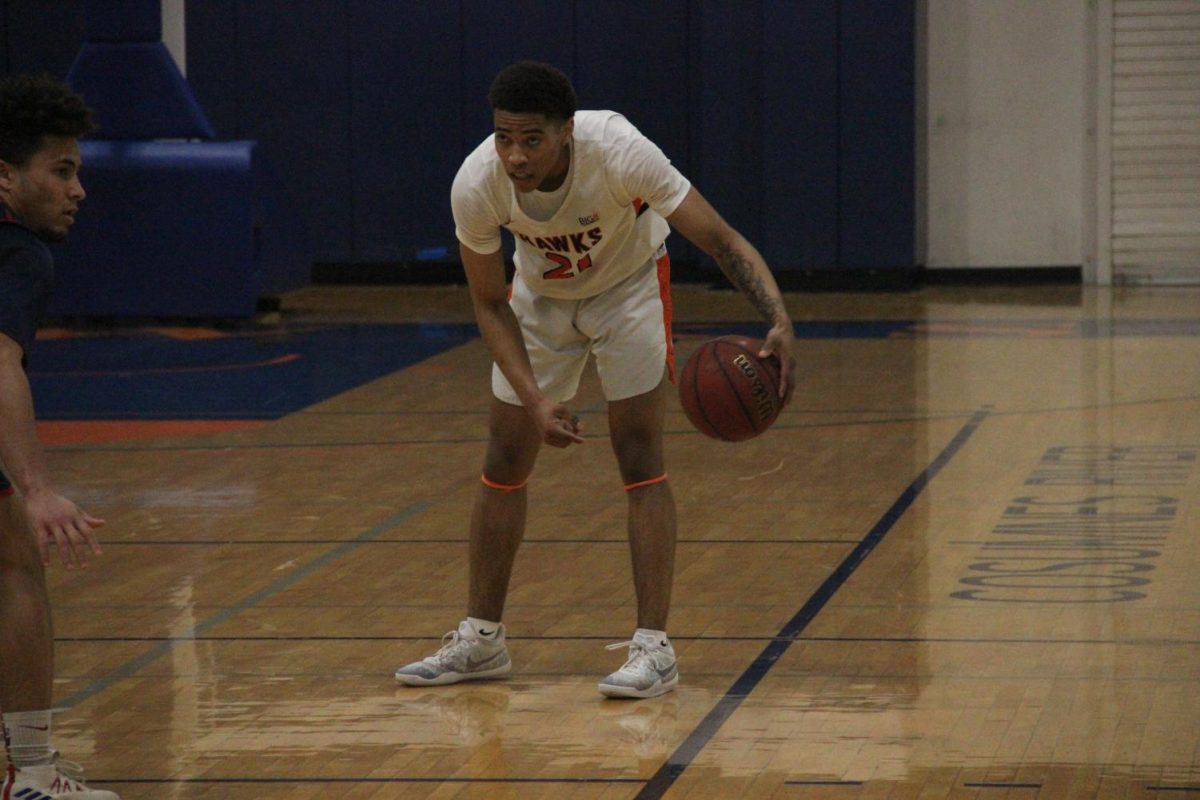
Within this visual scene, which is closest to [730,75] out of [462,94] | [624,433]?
[462,94]

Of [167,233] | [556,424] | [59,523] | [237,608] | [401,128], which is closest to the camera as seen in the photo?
[59,523]

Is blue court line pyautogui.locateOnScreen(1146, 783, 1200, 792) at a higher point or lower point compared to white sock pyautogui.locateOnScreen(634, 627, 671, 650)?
lower

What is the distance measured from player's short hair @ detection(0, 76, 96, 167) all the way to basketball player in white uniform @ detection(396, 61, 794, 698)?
3.37 ft

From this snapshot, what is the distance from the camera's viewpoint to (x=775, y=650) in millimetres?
5168

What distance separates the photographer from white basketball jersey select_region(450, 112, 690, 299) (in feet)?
15.3

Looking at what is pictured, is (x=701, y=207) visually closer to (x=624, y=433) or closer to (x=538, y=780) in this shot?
(x=624, y=433)

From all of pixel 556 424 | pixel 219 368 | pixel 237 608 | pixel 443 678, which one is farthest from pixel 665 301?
pixel 219 368

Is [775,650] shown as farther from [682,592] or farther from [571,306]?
[571,306]

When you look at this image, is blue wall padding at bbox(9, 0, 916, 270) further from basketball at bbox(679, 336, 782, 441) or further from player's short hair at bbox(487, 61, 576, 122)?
player's short hair at bbox(487, 61, 576, 122)

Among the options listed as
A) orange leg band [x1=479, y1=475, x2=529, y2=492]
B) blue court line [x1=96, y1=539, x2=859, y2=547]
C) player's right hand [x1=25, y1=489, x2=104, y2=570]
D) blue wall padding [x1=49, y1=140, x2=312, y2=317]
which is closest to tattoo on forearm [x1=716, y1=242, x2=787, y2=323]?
orange leg band [x1=479, y1=475, x2=529, y2=492]

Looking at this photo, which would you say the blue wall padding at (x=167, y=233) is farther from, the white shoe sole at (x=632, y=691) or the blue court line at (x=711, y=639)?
the white shoe sole at (x=632, y=691)

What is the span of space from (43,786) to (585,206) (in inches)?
70.9

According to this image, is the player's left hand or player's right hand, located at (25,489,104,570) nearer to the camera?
player's right hand, located at (25,489,104,570)

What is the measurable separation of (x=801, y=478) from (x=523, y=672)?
115 inches
